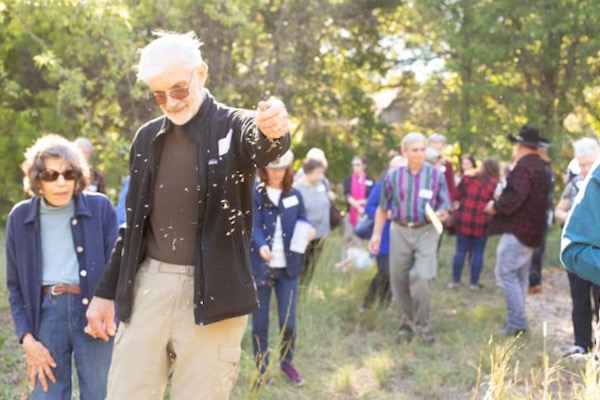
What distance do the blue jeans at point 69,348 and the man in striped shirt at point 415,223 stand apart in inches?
171

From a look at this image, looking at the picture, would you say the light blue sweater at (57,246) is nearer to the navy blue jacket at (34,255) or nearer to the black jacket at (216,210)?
the navy blue jacket at (34,255)

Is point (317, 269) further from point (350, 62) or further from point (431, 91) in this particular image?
point (350, 62)

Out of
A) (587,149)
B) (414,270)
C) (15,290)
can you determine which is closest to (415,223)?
(414,270)

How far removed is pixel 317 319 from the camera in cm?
835

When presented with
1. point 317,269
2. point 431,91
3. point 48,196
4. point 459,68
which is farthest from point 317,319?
point 431,91

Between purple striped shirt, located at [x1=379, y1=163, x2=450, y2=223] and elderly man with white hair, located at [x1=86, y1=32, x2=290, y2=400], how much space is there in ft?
15.2

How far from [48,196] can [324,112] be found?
1532cm

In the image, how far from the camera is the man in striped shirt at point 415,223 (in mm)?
7992

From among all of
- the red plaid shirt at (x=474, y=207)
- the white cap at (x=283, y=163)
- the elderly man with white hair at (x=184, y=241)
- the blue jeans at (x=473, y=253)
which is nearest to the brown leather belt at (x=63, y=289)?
the elderly man with white hair at (x=184, y=241)

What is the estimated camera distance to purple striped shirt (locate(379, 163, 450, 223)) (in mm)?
7973

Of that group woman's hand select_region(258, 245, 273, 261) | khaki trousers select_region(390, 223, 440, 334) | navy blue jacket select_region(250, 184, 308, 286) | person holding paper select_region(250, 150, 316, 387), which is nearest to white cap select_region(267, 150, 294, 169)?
person holding paper select_region(250, 150, 316, 387)

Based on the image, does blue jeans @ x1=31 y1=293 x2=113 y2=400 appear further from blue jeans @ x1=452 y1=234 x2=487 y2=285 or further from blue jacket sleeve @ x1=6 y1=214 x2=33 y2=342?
blue jeans @ x1=452 y1=234 x2=487 y2=285

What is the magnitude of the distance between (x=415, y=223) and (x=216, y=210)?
4828mm

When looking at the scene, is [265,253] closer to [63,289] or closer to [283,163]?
[283,163]
